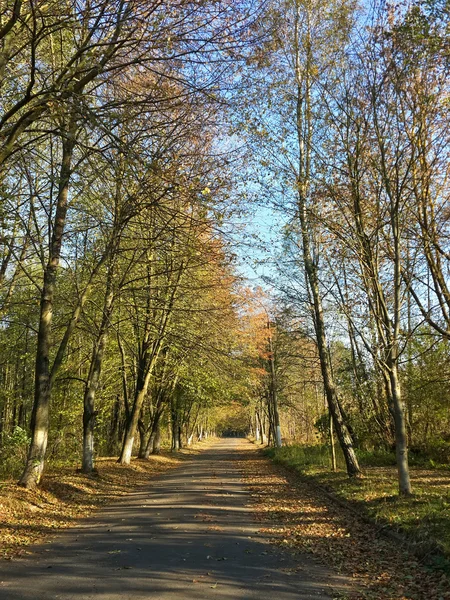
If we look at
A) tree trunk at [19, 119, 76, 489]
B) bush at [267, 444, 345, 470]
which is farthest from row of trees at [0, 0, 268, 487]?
bush at [267, 444, 345, 470]

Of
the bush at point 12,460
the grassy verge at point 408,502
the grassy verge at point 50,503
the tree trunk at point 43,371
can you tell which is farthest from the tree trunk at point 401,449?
the bush at point 12,460

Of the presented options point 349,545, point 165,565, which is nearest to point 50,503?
point 165,565

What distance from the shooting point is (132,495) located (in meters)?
13.6

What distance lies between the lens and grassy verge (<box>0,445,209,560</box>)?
26.2 feet

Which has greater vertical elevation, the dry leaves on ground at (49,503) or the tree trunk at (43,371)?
the tree trunk at (43,371)

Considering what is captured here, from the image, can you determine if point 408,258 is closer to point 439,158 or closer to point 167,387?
point 439,158

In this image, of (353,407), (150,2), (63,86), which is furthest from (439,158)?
(353,407)

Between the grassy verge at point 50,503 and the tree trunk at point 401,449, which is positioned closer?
the grassy verge at point 50,503

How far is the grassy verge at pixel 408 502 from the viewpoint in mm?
6949

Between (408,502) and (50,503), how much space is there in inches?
299

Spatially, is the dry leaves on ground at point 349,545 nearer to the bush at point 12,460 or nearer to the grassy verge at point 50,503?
the grassy verge at point 50,503

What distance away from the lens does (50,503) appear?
10.7 m

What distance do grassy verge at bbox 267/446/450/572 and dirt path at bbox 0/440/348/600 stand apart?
5.47 feet

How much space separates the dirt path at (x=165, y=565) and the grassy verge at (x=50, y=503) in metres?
0.45
